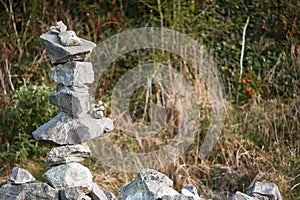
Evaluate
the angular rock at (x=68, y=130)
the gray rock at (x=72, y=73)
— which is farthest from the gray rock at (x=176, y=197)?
the gray rock at (x=72, y=73)

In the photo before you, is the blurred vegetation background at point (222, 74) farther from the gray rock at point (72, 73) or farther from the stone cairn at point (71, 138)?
the gray rock at point (72, 73)

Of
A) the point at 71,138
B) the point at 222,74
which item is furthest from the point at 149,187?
the point at 222,74

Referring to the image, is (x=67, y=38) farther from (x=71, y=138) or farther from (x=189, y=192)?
(x=189, y=192)

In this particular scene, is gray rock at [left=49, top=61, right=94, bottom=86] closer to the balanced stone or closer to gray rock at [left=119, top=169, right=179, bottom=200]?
the balanced stone

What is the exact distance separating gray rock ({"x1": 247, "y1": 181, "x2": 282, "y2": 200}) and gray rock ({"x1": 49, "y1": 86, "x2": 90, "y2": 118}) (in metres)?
1.01

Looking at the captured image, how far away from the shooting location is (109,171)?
4.99m

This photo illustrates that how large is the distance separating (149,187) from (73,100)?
592 mm

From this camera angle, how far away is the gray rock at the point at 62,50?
333cm

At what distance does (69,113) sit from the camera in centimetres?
347

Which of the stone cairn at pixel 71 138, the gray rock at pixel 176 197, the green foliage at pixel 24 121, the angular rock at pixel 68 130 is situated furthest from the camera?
the green foliage at pixel 24 121

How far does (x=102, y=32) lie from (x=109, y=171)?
2.17 m

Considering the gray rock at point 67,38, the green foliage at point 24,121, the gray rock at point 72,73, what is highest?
the gray rock at point 67,38

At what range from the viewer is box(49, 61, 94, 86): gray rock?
11.1 feet

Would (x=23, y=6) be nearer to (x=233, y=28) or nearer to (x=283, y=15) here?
(x=233, y=28)
